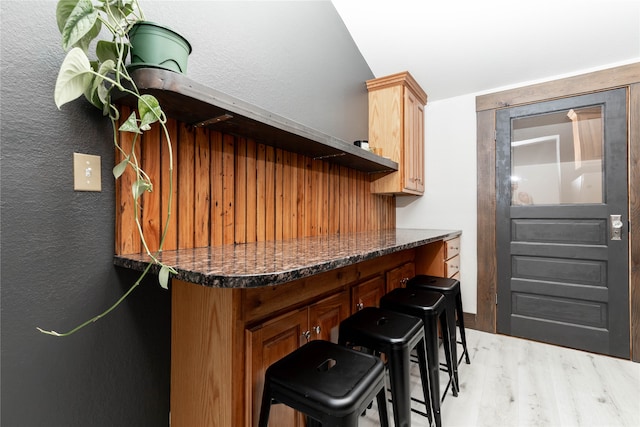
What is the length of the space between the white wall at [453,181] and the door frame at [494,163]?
0.07m

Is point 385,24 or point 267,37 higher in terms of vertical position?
point 385,24

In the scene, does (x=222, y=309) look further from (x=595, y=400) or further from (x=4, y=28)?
(x=595, y=400)

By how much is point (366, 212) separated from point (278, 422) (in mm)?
1943

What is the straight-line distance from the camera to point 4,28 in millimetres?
803

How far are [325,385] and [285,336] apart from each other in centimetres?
34

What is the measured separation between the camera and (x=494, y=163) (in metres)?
2.97

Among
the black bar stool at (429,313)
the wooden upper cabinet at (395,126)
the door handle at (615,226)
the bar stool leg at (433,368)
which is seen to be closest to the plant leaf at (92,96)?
the black bar stool at (429,313)

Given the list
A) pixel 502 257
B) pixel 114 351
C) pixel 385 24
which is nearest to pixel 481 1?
pixel 385 24

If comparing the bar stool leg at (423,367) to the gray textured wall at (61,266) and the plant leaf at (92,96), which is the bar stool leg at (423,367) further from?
the plant leaf at (92,96)

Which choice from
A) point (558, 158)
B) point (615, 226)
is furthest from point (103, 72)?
point (615, 226)

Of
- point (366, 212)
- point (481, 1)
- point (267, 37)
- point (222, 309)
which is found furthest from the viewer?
point (366, 212)

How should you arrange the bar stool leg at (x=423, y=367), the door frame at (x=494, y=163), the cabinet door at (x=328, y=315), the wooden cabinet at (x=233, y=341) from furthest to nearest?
the door frame at (x=494, y=163) → the bar stool leg at (x=423, y=367) → the cabinet door at (x=328, y=315) → the wooden cabinet at (x=233, y=341)

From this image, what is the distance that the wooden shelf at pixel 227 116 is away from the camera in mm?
907

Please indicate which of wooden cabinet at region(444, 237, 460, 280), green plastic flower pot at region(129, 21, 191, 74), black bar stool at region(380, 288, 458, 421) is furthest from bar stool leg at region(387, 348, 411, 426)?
wooden cabinet at region(444, 237, 460, 280)
